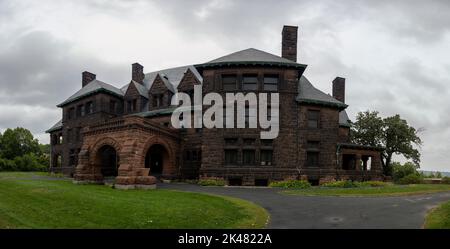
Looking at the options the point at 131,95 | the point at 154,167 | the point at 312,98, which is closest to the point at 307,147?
the point at 312,98

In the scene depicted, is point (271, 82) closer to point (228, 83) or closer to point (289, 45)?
point (228, 83)

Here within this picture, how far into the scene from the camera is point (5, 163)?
63406 mm

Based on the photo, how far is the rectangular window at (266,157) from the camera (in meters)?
30.9

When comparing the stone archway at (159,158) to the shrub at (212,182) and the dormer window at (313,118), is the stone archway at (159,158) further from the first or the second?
the dormer window at (313,118)

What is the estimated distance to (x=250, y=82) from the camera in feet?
104

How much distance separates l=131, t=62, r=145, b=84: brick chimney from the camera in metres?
46.0

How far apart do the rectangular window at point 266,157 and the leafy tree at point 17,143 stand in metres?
62.1

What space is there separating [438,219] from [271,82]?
70.6 feet

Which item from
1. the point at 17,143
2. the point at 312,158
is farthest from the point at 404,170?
the point at 17,143

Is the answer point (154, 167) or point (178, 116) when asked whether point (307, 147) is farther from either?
point (154, 167)

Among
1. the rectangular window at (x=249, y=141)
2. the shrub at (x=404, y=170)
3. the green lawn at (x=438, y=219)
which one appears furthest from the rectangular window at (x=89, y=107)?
the shrub at (x=404, y=170)

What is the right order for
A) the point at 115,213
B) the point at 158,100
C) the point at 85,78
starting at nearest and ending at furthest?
the point at 115,213
the point at 158,100
the point at 85,78

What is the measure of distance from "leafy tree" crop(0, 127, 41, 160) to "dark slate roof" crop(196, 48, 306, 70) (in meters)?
58.5

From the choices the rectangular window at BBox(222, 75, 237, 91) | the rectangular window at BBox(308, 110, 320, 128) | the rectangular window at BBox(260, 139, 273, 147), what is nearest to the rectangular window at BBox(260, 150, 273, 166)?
the rectangular window at BBox(260, 139, 273, 147)
